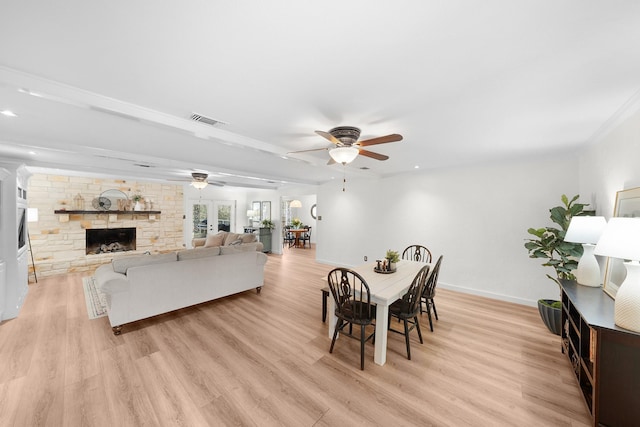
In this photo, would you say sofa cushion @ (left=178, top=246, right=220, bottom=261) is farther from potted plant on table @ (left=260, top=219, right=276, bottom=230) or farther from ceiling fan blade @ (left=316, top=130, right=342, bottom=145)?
potted plant on table @ (left=260, top=219, right=276, bottom=230)

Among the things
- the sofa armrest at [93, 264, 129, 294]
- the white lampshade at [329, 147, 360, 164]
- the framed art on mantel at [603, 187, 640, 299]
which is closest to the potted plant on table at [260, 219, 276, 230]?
the sofa armrest at [93, 264, 129, 294]

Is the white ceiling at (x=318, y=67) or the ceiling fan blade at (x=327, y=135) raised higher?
the white ceiling at (x=318, y=67)

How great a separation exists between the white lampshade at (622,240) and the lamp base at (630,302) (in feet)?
0.44

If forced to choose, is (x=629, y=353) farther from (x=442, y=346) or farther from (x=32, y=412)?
(x=32, y=412)

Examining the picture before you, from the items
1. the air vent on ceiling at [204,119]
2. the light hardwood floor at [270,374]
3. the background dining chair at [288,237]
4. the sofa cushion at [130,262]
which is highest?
the air vent on ceiling at [204,119]

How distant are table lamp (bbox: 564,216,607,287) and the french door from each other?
9278 millimetres

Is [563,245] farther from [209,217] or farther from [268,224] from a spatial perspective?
[209,217]

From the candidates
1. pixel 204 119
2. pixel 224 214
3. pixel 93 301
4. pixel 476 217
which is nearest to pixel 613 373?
pixel 476 217

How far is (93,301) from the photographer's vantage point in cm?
415

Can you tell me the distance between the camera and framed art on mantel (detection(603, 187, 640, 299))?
2053mm

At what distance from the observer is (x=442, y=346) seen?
284cm

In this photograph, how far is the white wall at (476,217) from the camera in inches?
155

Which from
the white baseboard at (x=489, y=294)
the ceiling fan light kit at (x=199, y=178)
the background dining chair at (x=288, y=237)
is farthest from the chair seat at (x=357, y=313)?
the background dining chair at (x=288, y=237)

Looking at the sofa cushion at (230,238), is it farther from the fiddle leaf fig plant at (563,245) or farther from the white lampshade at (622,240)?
the white lampshade at (622,240)
